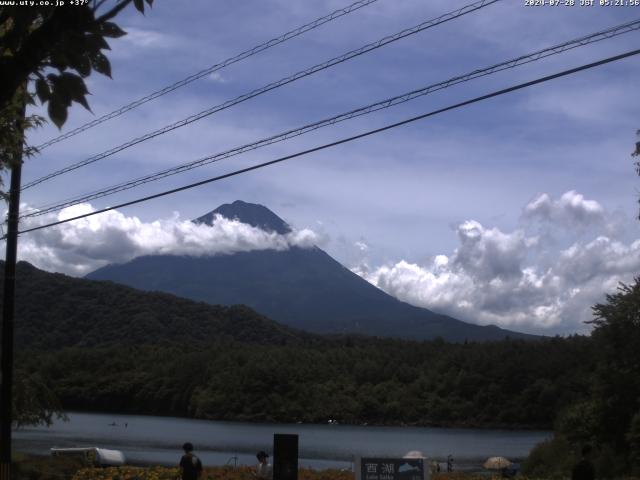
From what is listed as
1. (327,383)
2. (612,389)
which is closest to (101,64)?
(612,389)

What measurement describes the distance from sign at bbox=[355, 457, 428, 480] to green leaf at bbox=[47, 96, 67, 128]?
32.2 feet

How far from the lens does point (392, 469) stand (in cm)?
1323

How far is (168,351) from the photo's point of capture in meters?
127

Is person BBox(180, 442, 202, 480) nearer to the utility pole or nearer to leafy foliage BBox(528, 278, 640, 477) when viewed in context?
the utility pole

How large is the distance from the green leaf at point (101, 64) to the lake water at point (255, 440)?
154ft

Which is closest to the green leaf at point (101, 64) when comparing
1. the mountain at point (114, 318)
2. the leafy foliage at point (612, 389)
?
the leafy foliage at point (612, 389)

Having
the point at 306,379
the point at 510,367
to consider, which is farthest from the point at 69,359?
the point at 510,367

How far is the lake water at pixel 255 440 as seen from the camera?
59.6 metres

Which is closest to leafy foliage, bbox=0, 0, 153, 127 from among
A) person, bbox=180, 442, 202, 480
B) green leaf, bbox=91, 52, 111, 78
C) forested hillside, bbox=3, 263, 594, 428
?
green leaf, bbox=91, 52, 111, 78

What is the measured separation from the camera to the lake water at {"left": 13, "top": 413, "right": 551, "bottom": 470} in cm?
5959

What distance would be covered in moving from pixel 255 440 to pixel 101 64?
75927 mm

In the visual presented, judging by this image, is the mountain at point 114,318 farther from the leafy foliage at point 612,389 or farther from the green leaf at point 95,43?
the green leaf at point 95,43

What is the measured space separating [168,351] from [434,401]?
129 feet

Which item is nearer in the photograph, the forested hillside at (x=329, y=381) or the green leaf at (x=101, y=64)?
the green leaf at (x=101, y=64)
